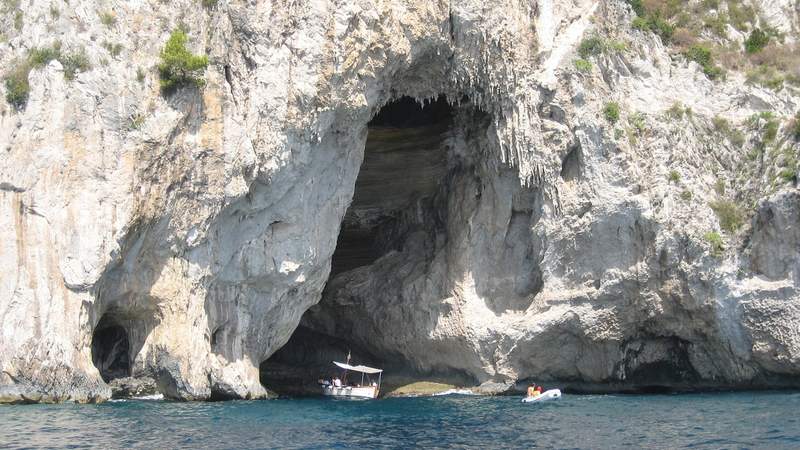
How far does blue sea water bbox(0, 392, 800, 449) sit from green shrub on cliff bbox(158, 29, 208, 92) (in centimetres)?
999

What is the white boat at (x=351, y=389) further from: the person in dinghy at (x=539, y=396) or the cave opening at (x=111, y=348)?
the cave opening at (x=111, y=348)

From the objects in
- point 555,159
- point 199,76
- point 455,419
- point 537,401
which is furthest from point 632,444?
point 199,76

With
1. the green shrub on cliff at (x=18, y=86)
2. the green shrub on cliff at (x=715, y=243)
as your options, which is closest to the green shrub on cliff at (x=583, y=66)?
the green shrub on cliff at (x=715, y=243)

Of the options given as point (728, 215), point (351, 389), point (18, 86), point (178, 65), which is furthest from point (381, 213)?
point (18, 86)

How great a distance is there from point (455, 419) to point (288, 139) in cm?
1089

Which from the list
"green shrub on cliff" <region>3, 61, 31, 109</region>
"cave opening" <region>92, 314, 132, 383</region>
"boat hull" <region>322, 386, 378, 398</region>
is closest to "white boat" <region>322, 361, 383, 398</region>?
"boat hull" <region>322, 386, 378, 398</region>

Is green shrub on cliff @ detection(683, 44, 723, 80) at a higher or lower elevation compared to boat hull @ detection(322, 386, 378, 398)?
higher

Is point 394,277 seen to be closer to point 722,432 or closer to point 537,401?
point 537,401

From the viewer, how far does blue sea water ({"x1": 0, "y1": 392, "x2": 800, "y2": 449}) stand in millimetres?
22859

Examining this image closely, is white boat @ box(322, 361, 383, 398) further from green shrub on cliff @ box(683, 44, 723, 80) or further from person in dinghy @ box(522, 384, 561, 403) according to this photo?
green shrub on cliff @ box(683, 44, 723, 80)

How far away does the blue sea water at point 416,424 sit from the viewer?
900 inches

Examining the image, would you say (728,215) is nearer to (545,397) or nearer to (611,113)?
(611,113)

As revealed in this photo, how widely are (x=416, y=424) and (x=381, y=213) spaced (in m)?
17.4

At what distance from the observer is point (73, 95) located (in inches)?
1179
